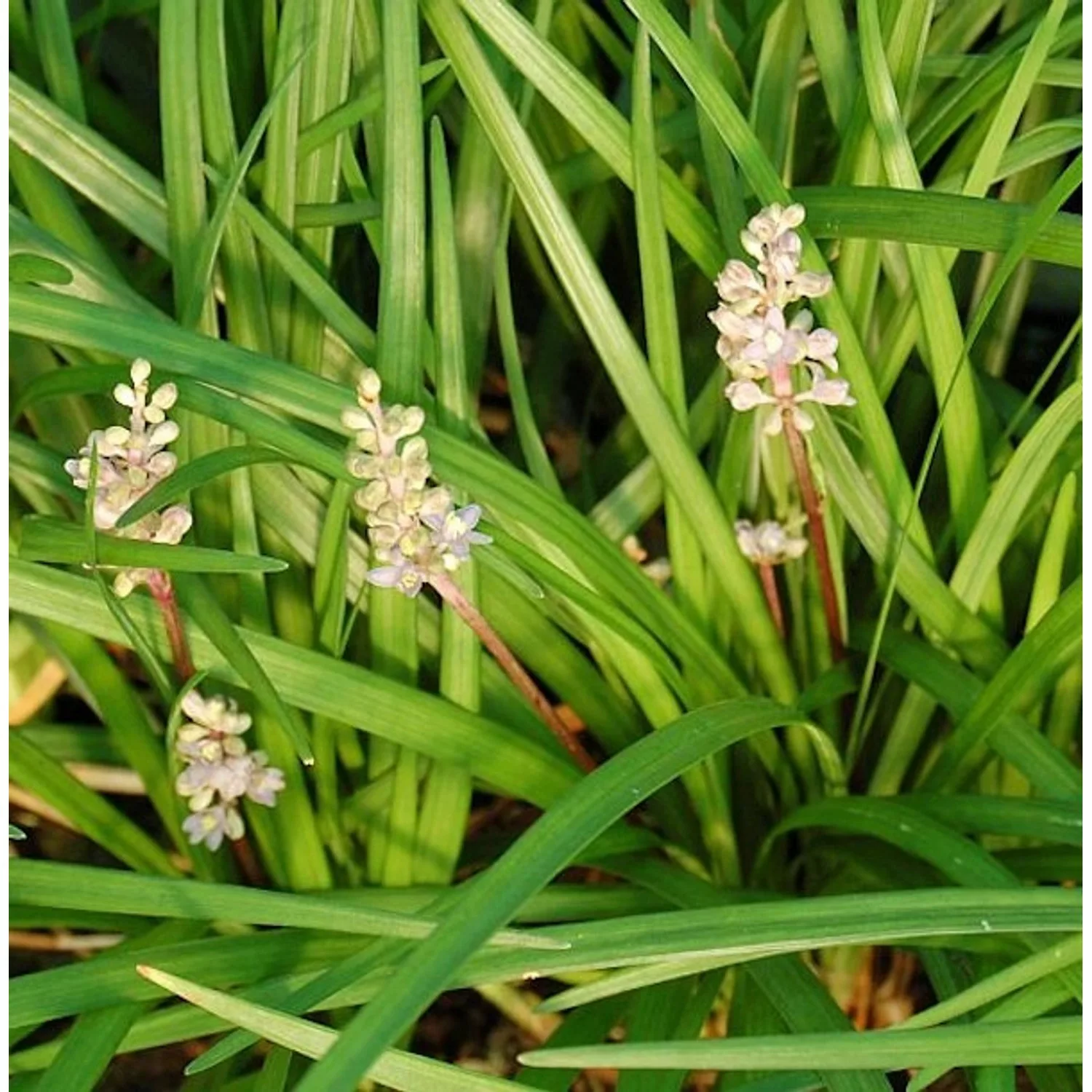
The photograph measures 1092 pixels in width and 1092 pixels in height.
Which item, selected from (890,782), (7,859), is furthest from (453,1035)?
(7,859)

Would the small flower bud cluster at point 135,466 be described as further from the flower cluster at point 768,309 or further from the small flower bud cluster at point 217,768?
the flower cluster at point 768,309

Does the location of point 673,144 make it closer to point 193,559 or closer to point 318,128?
point 318,128

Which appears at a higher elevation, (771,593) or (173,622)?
(771,593)

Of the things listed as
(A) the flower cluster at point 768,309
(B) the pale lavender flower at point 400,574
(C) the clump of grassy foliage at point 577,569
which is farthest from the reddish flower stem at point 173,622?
(A) the flower cluster at point 768,309

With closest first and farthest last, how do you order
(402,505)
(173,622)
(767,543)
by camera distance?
(402,505) < (173,622) < (767,543)

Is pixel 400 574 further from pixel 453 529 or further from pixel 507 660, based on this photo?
pixel 507 660

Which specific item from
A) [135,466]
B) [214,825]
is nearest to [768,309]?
[135,466]

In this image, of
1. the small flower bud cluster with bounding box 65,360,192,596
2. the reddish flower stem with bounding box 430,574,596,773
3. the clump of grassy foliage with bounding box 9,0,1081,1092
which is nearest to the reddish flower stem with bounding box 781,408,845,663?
the clump of grassy foliage with bounding box 9,0,1081,1092

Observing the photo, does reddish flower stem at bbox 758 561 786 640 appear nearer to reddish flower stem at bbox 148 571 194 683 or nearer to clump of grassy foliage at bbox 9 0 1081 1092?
clump of grassy foliage at bbox 9 0 1081 1092
